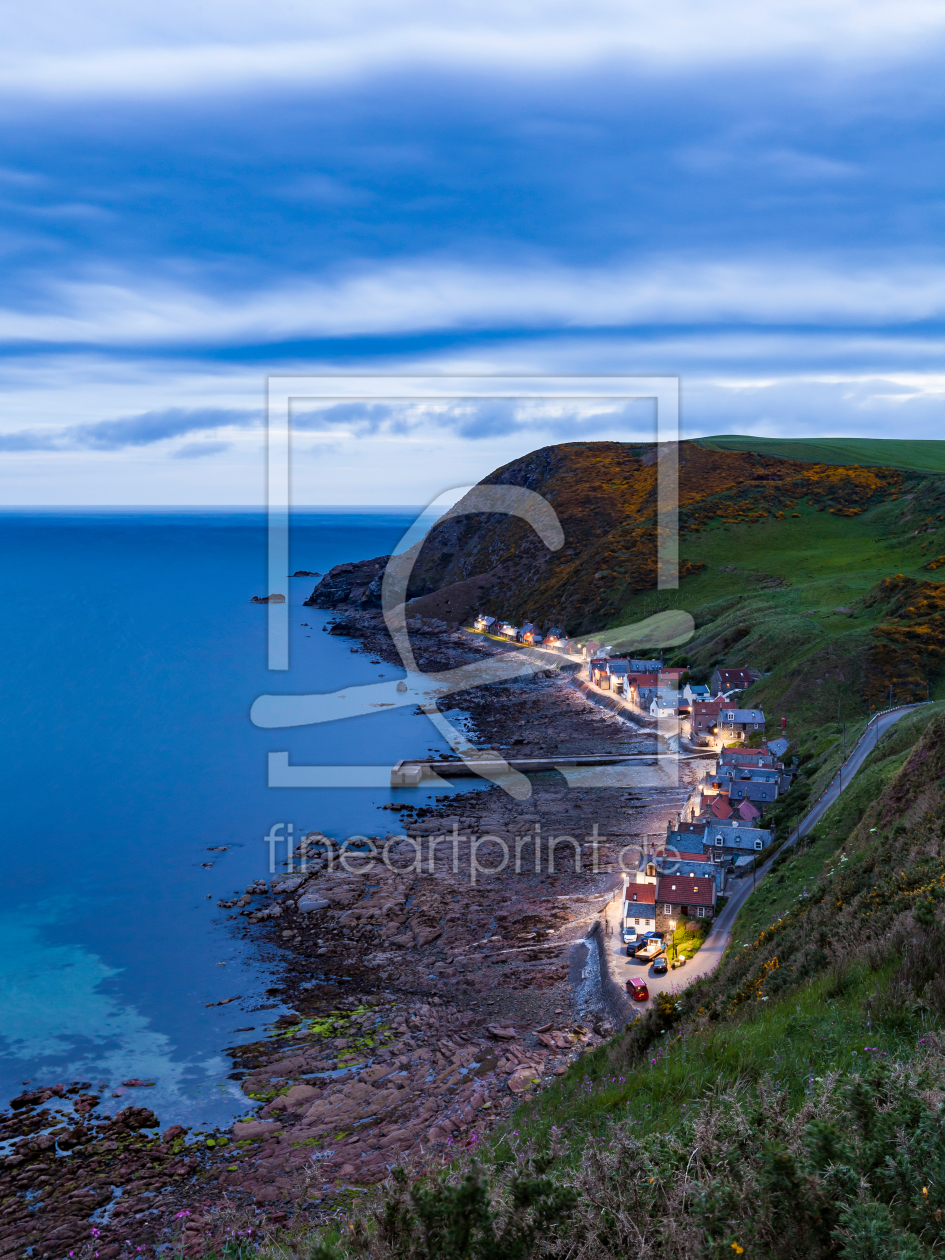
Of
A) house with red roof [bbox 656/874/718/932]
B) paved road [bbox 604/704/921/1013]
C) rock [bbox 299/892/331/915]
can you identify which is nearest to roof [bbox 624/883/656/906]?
house with red roof [bbox 656/874/718/932]

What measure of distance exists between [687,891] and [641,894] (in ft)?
5.39

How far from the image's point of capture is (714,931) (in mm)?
26766

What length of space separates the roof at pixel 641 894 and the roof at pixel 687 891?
48cm

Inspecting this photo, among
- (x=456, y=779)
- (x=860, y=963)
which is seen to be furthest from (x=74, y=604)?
(x=860, y=963)

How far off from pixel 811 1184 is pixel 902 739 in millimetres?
29524

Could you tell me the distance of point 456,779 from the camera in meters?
51.7

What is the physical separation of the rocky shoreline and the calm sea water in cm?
157

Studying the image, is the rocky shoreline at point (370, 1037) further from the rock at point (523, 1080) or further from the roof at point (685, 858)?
the roof at point (685, 858)

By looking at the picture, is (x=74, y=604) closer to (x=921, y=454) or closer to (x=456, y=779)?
(x=456, y=779)

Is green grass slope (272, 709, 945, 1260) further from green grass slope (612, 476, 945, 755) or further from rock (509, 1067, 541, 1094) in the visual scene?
green grass slope (612, 476, 945, 755)

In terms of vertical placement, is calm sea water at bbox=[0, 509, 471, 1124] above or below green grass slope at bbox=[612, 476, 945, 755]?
below

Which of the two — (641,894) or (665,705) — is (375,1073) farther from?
(665,705)

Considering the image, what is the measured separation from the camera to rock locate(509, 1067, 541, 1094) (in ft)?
62.9

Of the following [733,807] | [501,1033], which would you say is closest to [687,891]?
[501,1033]
